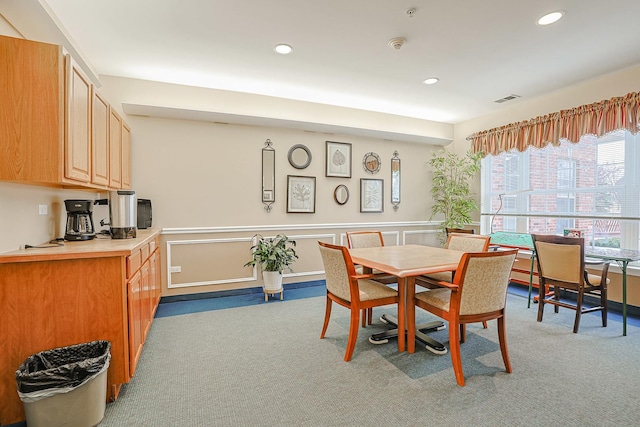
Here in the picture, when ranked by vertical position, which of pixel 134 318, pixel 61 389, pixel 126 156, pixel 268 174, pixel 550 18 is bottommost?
pixel 61 389

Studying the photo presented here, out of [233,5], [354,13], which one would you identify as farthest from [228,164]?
[354,13]

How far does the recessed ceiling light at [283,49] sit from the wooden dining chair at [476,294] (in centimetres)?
241

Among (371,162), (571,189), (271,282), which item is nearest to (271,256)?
(271,282)

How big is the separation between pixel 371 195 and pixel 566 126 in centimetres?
262

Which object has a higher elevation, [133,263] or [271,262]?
[133,263]

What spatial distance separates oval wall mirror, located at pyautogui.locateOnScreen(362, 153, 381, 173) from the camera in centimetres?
507

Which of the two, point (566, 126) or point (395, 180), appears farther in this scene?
point (395, 180)

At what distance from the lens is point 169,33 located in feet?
9.16

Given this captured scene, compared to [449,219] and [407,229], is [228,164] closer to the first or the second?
[407,229]

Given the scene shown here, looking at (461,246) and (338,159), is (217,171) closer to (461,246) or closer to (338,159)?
(338,159)

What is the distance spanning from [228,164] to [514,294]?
13.7 feet

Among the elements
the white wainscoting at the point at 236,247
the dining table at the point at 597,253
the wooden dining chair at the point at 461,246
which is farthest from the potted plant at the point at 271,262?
the dining table at the point at 597,253

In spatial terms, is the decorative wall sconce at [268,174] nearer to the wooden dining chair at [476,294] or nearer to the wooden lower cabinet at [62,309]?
the wooden lower cabinet at [62,309]

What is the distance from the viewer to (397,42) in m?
2.89
